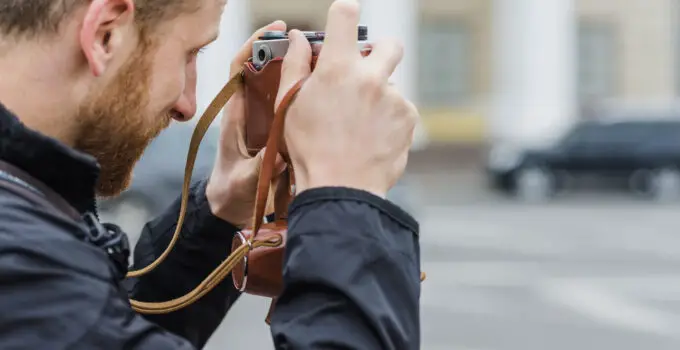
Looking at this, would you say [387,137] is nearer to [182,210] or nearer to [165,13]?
[165,13]

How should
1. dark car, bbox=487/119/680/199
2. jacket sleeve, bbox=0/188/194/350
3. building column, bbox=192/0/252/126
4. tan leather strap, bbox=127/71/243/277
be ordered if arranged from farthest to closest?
building column, bbox=192/0/252/126
dark car, bbox=487/119/680/199
tan leather strap, bbox=127/71/243/277
jacket sleeve, bbox=0/188/194/350

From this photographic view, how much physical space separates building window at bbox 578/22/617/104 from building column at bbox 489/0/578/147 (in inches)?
12.0

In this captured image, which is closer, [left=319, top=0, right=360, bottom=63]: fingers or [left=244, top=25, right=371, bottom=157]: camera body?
[left=319, top=0, right=360, bottom=63]: fingers

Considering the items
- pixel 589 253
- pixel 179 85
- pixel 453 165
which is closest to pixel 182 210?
pixel 179 85

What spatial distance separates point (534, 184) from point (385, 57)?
637 inches

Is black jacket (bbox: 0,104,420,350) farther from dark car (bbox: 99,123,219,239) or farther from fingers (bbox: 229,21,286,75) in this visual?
dark car (bbox: 99,123,219,239)

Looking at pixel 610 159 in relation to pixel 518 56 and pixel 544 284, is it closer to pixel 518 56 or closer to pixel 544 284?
pixel 518 56

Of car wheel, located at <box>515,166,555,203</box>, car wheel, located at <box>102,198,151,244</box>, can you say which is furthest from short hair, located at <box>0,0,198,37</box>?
car wheel, located at <box>515,166,555,203</box>

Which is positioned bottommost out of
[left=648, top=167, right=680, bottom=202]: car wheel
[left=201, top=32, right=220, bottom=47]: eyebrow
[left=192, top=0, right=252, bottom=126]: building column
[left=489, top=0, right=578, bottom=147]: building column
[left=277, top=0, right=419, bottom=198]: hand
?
[left=648, top=167, right=680, bottom=202]: car wheel

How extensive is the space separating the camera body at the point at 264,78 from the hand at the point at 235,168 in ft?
0.11

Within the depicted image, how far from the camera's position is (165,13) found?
1096 millimetres

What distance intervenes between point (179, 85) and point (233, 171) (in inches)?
14.4

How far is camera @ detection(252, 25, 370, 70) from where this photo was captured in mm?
1194

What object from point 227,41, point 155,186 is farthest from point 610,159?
point 155,186
